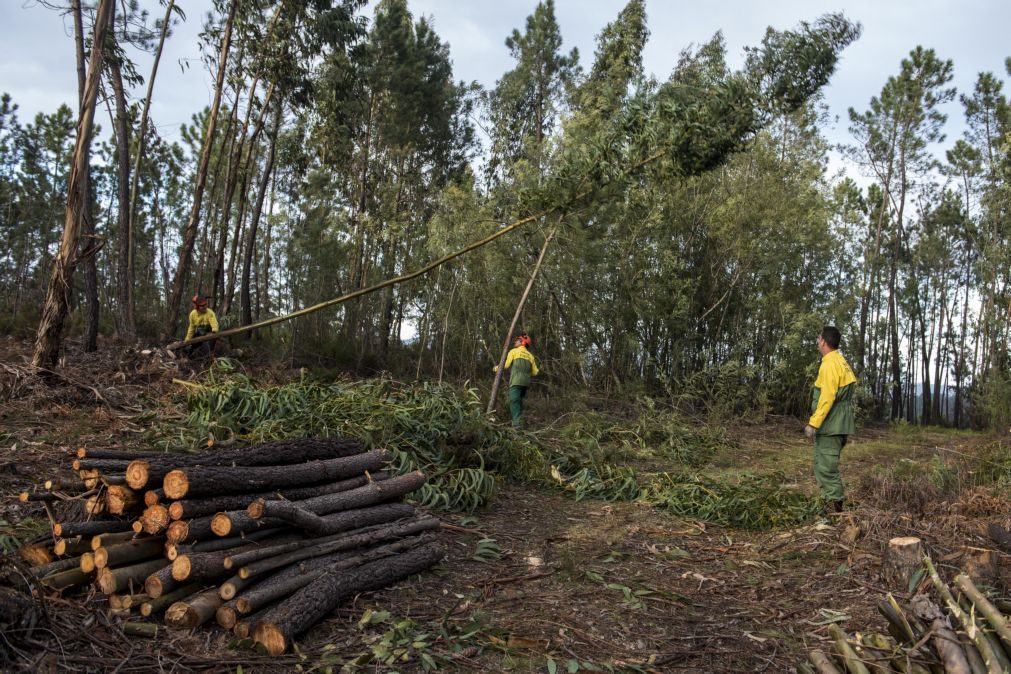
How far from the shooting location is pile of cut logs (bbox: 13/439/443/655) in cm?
378

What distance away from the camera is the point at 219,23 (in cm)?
1600

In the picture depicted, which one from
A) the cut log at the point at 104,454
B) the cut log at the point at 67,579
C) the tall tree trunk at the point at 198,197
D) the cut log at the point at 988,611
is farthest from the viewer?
the tall tree trunk at the point at 198,197

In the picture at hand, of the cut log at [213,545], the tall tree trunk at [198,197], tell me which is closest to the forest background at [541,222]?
the tall tree trunk at [198,197]

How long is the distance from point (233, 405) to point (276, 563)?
3820 mm

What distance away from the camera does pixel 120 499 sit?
13.6ft

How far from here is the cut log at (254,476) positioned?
402 cm

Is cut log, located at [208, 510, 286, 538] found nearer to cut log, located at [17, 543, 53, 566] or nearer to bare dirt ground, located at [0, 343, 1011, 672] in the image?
bare dirt ground, located at [0, 343, 1011, 672]

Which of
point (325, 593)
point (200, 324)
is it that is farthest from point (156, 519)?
point (200, 324)

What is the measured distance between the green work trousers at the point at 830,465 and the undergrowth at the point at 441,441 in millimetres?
269

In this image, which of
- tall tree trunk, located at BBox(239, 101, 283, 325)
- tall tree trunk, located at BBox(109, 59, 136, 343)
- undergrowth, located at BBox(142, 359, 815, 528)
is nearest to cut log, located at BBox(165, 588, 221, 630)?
undergrowth, located at BBox(142, 359, 815, 528)

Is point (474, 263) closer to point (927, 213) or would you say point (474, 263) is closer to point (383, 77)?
point (383, 77)

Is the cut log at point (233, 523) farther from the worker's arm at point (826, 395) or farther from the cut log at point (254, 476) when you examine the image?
the worker's arm at point (826, 395)

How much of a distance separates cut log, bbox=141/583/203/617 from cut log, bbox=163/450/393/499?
0.50 metres

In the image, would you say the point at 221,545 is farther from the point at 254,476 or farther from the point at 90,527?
Result: the point at 90,527
